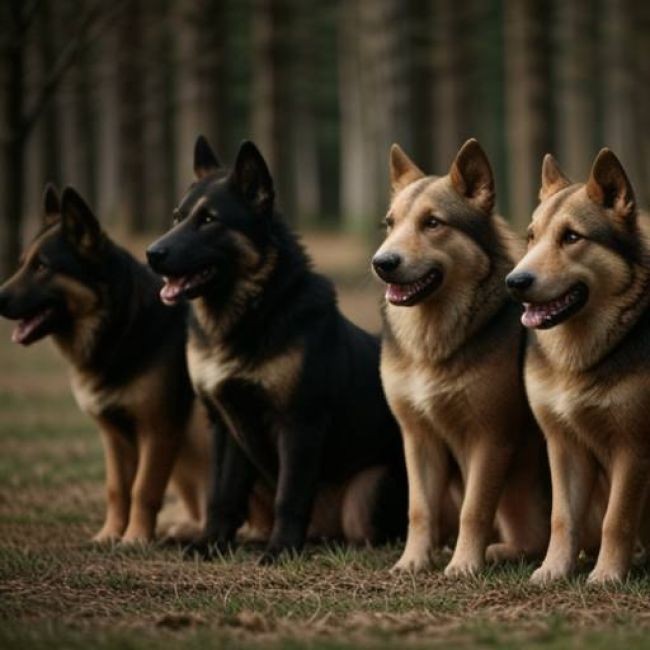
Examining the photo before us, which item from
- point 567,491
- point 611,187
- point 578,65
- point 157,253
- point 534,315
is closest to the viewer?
point 534,315

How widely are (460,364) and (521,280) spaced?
758 mm

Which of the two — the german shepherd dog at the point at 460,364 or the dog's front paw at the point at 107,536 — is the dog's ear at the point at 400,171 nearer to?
the german shepherd dog at the point at 460,364

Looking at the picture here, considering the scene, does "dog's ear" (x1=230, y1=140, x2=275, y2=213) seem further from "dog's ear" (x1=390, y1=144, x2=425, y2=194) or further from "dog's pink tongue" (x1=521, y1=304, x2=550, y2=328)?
"dog's pink tongue" (x1=521, y1=304, x2=550, y2=328)

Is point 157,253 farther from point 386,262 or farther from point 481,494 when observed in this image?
point 481,494

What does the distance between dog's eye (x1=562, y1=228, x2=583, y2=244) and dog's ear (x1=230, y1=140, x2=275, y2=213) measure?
1764mm

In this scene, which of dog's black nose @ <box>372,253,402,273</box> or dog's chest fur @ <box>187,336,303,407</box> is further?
dog's chest fur @ <box>187,336,303,407</box>

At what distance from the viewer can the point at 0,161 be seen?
12594mm

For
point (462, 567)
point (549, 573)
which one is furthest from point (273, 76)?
point (549, 573)

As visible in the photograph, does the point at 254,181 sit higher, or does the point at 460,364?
the point at 254,181

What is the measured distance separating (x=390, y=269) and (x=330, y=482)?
1.65 metres

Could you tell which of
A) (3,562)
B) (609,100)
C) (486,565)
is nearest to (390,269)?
(486,565)

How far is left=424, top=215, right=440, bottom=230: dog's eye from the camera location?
20.9 ft

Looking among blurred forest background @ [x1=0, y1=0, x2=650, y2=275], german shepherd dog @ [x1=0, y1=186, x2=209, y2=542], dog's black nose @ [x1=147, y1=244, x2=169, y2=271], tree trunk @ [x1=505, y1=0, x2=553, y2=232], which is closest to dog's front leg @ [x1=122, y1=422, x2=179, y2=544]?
german shepherd dog @ [x1=0, y1=186, x2=209, y2=542]

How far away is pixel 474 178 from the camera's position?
21.4 ft
